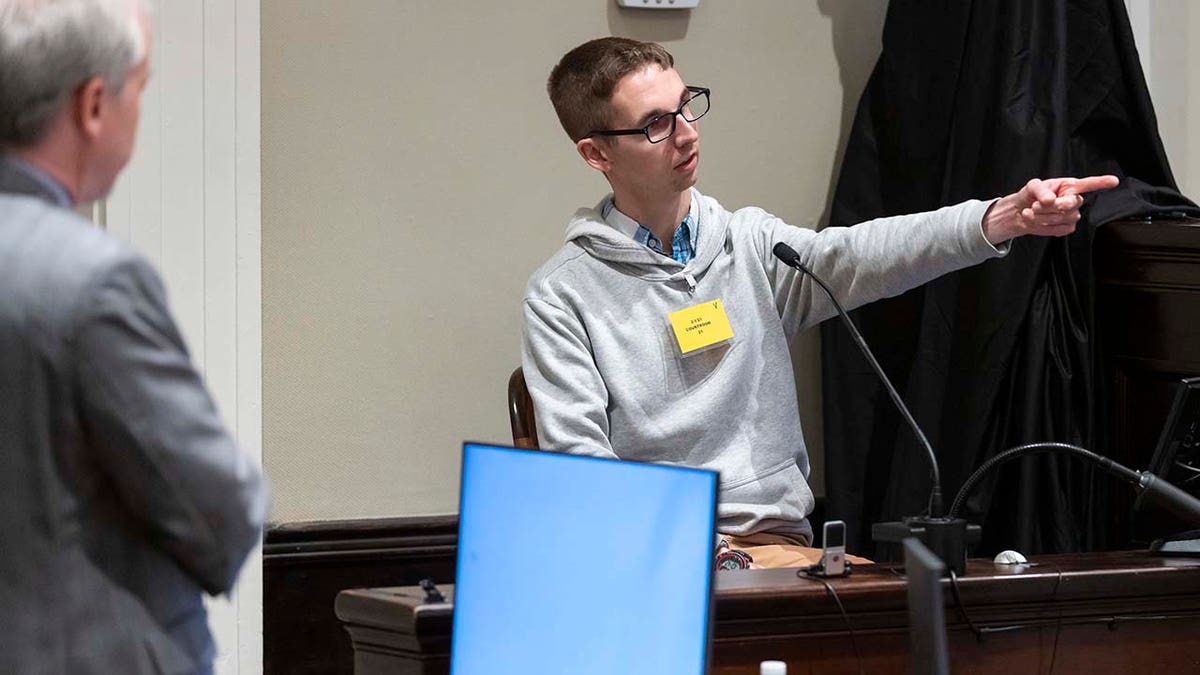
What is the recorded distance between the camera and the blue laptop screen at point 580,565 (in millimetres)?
1387

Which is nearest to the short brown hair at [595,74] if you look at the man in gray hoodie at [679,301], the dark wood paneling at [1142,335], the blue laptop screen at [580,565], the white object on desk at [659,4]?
the man in gray hoodie at [679,301]

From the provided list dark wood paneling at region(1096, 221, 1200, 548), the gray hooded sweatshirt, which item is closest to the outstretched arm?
the gray hooded sweatshirt

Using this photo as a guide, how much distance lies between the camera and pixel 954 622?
2084mm

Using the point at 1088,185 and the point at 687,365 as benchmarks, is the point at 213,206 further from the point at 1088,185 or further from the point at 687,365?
the point at 1088,185

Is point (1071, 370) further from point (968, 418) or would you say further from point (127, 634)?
point (127, 634)

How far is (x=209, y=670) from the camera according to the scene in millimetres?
1387

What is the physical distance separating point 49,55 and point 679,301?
5.21ft

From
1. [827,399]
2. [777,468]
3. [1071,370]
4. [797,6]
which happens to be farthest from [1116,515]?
[797,6]

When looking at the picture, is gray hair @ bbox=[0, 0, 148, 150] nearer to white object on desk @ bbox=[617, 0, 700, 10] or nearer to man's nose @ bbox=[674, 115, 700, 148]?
man's nose @ bbox=[674, 115, 700, 148]

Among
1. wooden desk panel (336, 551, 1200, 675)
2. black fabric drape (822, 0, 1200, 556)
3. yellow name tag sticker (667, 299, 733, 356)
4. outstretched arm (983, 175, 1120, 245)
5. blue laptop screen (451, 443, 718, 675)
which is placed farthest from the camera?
black fabric drape (822, 0, 1200, 556)

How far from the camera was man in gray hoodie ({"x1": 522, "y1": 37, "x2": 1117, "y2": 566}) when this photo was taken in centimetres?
264

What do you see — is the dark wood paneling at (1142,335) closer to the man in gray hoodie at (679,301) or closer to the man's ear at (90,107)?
the man in gray hoodie at (679,301)

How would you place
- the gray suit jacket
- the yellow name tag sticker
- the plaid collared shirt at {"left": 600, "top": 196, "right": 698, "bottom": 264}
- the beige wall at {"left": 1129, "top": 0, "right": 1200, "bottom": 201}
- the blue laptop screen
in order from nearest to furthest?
the gray suit jacket, the blue laptop screen, the yellow name tag sticker, the plaid collared shirt at {"left": 600, "top": 196, "right": 698, "bottom": 264}, the beige wall at {"left": 1129, "top": 0, "right": 1200, "bottom": 201}

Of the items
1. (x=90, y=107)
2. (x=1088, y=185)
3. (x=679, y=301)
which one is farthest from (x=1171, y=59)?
(x=90, y=107)
